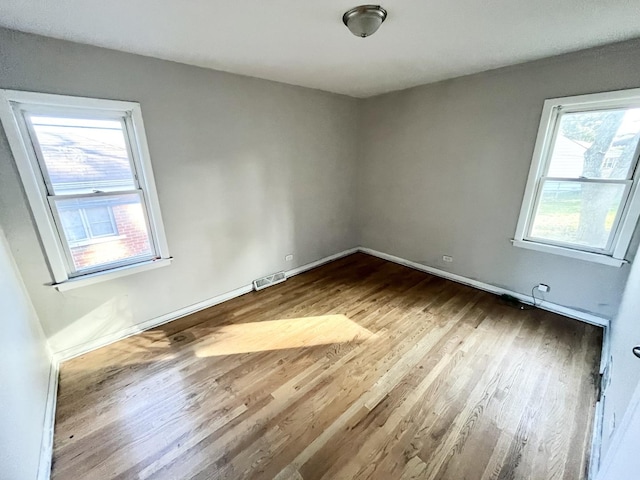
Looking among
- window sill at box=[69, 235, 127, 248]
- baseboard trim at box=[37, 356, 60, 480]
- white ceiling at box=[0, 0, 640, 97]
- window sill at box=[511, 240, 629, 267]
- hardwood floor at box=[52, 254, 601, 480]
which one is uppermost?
white ceiling at box=[0, 0, 640, 97]

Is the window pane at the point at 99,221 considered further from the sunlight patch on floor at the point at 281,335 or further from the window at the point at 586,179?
the window at the point at 586,179

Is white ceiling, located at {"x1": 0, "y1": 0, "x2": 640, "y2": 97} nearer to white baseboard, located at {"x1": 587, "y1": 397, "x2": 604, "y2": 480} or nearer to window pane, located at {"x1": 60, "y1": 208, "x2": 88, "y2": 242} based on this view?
window pane, located at {"x1": 60, "y1": 208, "x2": 88, "y2": 242}

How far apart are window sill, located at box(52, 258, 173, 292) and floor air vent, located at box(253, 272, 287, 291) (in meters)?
1.04

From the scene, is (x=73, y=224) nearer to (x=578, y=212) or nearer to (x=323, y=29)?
(x=323, y=29)

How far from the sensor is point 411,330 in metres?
2.45

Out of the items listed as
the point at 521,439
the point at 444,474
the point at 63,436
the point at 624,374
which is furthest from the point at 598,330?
the point at 63,436

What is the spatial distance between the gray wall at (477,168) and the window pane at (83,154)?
307 centimetres

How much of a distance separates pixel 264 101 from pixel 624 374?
3473mm

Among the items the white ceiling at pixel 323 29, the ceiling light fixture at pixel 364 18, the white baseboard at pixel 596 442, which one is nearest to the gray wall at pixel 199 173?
the white ceiling at pixel 323 29

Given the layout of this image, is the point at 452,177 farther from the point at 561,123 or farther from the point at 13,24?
the point at 13,24

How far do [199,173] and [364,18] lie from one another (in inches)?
74.0

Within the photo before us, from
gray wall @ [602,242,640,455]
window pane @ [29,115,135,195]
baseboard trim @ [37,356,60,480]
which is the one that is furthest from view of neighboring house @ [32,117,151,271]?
gray wall @ [602,242,640,455]

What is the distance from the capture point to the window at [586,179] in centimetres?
214

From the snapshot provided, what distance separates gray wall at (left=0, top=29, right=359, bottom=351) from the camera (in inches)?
71.9
